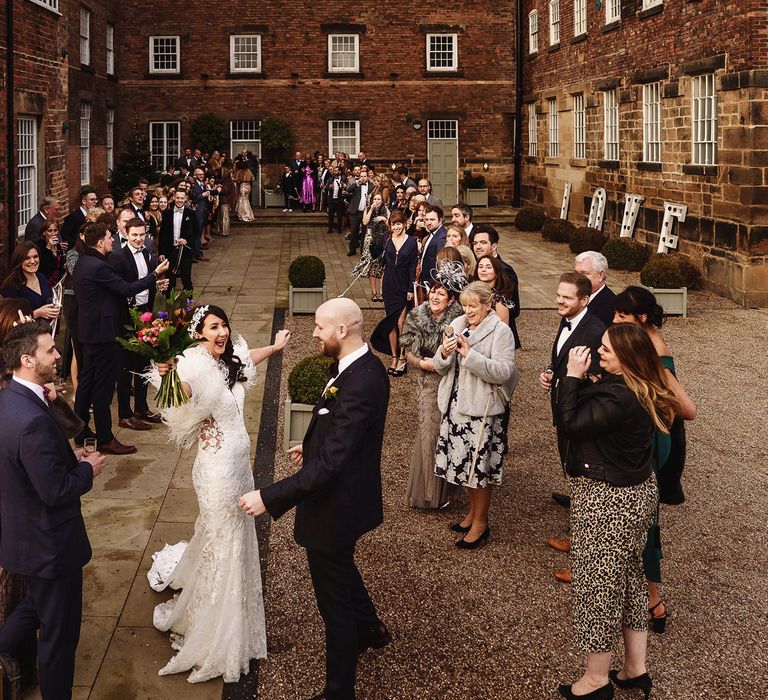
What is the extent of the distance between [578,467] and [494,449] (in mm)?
2014

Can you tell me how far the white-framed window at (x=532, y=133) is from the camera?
31625mm

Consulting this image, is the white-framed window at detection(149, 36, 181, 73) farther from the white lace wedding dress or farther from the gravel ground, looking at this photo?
the white lace wedding dress

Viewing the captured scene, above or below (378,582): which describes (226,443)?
above

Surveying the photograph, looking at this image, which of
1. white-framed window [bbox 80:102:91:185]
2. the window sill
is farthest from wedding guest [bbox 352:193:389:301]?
white-framed window [bbox 80:102:91:185]

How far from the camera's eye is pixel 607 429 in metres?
4.68

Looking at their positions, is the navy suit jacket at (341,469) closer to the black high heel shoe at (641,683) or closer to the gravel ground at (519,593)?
the gravel ground at (519,593)

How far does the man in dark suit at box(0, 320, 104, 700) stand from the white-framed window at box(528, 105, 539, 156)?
2857 centimetres

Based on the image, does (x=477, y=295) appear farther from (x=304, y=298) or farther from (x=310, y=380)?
(x=304, y=298)

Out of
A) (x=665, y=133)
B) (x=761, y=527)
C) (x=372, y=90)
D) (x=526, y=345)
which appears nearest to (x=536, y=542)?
(x=761, y=527)

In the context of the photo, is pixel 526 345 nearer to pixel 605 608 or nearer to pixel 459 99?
pixel 605 608

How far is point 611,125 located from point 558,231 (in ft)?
10.8

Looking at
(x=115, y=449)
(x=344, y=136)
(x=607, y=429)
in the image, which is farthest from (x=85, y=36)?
(x=607, y=429)

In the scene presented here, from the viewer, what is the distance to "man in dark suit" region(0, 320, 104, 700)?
430cm

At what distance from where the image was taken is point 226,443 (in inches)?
207
